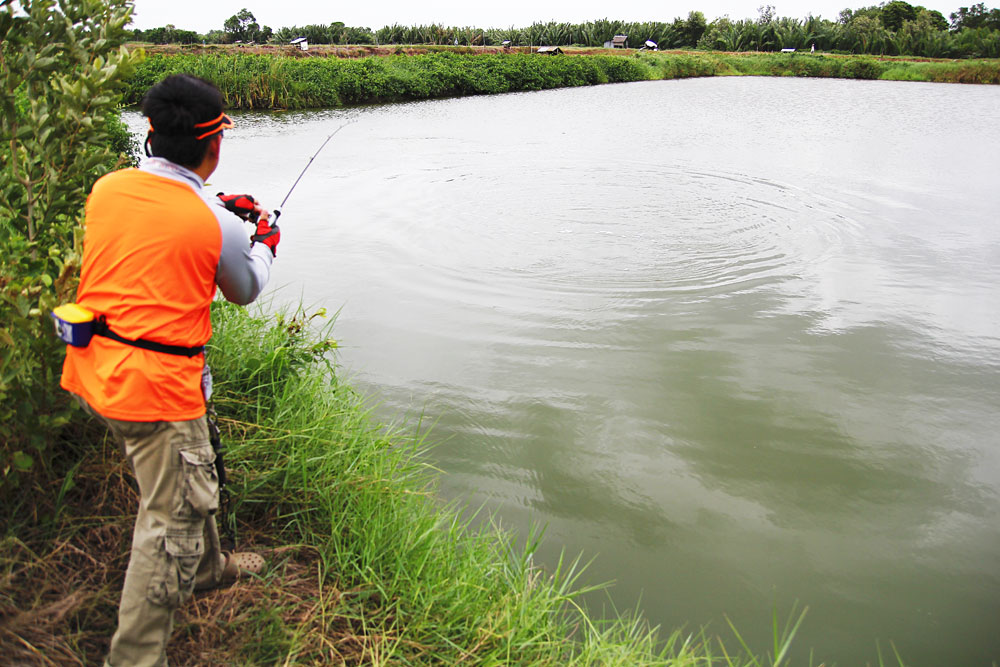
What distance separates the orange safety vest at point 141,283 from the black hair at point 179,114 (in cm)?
11

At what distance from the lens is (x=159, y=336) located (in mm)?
1968

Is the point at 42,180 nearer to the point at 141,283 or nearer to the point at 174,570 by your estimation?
the point at 141,283

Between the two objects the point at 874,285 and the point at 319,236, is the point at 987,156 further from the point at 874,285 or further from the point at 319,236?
the point at 319,236

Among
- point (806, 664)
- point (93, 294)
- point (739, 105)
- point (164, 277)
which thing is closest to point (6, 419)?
point (93, 294)

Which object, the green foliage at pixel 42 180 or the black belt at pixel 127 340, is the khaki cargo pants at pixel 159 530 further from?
the green foliage at pixel 42 180

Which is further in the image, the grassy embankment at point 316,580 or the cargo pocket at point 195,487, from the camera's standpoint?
the grassy embankment at point 316,580

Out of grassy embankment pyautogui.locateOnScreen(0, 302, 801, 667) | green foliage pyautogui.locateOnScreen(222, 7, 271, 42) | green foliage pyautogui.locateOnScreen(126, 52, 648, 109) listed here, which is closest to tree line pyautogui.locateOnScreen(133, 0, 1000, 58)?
green foliage pyautogui.locateOnScreen(222, 7, 271, 42)

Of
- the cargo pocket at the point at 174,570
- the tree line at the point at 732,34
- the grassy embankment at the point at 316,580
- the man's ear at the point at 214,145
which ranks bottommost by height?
the grassy embankment at the point at 316,580

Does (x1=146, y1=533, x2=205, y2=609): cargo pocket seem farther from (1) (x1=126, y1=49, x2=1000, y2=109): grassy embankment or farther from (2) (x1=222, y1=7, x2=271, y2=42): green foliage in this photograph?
(2) (x1=222, y1=7, x2=271, y2=42): green foliage

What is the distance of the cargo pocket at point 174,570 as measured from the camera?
1977 millimetres

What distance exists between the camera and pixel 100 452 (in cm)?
271

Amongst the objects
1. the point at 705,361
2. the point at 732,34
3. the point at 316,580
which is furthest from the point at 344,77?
the point at 732,34

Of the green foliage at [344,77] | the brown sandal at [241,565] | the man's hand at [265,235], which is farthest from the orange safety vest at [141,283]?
the green foliage at [344,77]

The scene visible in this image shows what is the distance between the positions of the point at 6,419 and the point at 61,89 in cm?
125
